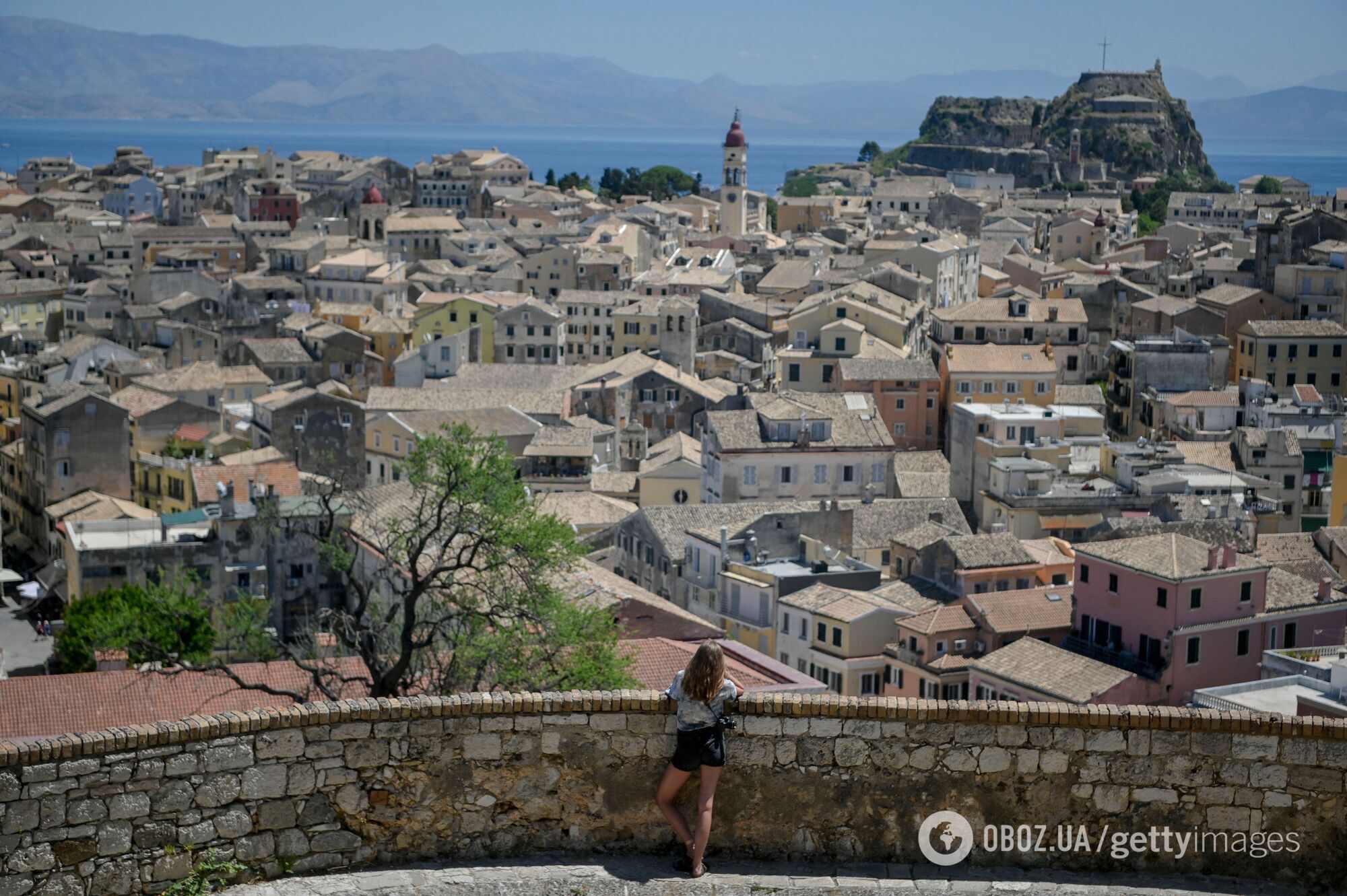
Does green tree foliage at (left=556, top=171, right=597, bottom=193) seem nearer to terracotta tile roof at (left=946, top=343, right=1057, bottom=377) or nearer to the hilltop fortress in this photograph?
the hilltop fortress

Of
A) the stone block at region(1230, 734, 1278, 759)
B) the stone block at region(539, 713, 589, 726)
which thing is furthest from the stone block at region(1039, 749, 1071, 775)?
the stone block at region(539, 713, 589, 726)

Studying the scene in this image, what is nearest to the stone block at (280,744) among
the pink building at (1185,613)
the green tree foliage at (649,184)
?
the pink building at (1185,613)

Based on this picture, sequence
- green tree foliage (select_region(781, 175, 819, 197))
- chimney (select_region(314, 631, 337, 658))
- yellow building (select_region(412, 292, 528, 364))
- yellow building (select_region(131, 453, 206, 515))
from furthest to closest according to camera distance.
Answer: green tree foliage (select_region(781, 175, 819, 197)), yellow building (select_region(412, 292, 528, 364)), yellow building (select_region(131, 453, 206, 515)), chimney (select_region(314, 631, 337, 658))

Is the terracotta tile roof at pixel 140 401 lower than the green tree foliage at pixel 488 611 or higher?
lower

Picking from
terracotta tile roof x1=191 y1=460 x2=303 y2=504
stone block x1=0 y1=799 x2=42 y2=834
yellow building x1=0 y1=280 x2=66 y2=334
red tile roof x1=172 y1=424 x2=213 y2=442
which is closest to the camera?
stone block x1=0 y1=799 x2=42 y2=834

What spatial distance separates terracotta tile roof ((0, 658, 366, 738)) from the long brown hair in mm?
14280

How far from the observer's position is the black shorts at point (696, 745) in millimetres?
8398

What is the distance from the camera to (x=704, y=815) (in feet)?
27.4

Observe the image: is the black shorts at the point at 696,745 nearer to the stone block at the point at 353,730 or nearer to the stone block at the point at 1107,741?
the stone block at the point at 353,730

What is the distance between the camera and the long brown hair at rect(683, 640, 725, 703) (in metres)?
8.30

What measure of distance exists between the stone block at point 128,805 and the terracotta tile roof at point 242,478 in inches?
1254

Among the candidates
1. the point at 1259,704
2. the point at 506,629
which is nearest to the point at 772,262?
the point at 1259,704

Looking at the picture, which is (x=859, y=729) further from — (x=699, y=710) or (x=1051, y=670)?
(x=1051, y=670)

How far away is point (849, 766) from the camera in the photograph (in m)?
8.49
